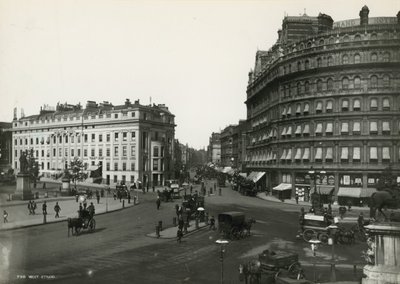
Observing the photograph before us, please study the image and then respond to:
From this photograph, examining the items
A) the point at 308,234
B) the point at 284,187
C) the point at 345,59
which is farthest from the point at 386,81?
the point at 308,234

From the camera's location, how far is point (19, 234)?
28.1 m

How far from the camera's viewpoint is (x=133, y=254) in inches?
891

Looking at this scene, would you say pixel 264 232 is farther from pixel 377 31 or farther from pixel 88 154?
pixel 88 154

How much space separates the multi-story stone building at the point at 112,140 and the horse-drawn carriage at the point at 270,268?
63317mm

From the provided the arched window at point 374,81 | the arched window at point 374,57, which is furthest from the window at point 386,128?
the arched window at point 374,57

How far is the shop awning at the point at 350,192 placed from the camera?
49312 mm

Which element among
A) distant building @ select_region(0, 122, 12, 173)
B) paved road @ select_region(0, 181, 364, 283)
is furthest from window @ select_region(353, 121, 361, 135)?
distant building @ select_region(0, 122, 12, 173)

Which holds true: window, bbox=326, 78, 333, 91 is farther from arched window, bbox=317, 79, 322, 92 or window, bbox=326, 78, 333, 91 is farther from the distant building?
the distant building

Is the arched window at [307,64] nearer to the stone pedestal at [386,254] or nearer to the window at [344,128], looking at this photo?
the window at [344,128]

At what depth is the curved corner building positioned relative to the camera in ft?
163

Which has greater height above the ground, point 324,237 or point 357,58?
point 357,58

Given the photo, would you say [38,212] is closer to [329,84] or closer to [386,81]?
[329,84]

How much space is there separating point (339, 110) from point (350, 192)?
1034cm

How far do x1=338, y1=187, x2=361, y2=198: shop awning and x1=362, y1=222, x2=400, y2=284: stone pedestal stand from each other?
37.0m
